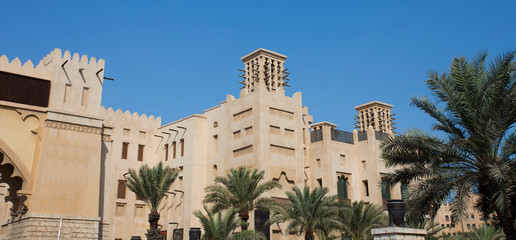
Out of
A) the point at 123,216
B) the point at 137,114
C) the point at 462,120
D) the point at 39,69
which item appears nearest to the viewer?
the point at 462,120

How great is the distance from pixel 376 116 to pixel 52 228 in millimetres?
27938

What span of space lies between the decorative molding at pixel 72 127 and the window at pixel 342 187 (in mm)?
17545

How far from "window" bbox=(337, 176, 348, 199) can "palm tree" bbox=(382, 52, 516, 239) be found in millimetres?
20300

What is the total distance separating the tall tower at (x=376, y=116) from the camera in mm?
42531

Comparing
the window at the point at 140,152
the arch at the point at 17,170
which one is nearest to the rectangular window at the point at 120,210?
the window at the point at 140,152

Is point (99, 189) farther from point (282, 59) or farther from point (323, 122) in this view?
point (323, 122)

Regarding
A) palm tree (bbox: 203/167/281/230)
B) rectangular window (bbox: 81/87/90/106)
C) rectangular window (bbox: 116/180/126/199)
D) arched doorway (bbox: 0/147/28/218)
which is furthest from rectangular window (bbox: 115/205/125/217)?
palm tree (bbox: 203/167/281/230)

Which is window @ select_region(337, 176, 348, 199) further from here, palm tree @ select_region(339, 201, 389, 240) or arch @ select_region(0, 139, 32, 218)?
arch @ select_region(0, 139, 32, 218)

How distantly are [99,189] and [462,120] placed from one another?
1802cm

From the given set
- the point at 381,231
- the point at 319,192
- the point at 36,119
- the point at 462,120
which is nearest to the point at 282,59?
the point at 319,192

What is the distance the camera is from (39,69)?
24.9 meters

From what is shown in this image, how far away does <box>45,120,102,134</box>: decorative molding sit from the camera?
24.2m

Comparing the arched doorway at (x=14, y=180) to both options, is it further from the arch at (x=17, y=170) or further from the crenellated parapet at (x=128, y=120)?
the crenellated parapet at (x=128, y=120)

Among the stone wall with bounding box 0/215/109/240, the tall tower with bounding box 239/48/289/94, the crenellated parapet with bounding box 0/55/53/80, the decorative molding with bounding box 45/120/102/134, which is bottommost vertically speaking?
the stone wall with bounding box 0/215/109/240
